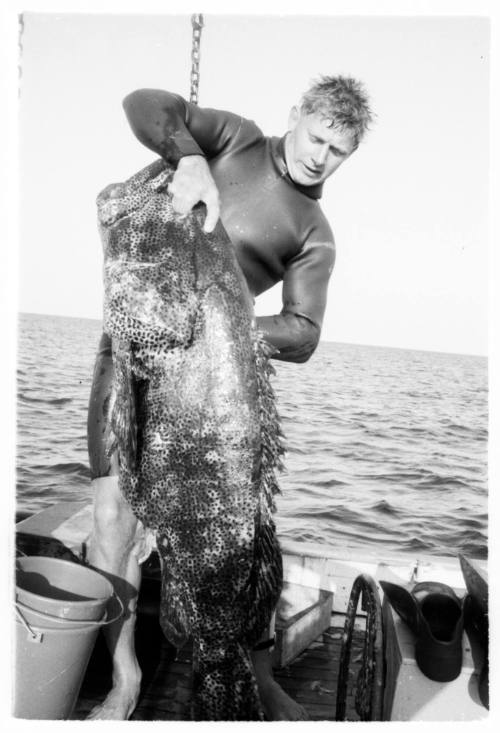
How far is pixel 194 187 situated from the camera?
3096 mm

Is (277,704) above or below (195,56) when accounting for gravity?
below

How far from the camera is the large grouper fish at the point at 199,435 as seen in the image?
3.04 metres

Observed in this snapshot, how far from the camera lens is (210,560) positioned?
122 inches

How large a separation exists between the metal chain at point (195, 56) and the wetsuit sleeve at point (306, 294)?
1.24 meters

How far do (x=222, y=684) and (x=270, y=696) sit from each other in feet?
4.23

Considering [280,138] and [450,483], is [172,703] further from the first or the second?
[450,483]

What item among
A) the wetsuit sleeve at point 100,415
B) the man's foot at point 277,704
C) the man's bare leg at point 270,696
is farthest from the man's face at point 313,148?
the man's foot at point 277,704

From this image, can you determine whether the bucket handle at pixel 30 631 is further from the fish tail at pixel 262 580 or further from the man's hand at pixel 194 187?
the man's hand at pixel 194 187

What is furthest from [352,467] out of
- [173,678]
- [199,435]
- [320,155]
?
[199,435]

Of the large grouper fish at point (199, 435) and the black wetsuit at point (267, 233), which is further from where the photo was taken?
the black wetsuit at point (267, 233)

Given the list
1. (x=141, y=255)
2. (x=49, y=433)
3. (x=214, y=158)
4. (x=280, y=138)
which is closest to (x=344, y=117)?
(x=280, y=138)

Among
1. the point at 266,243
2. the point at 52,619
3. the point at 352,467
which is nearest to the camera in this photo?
the point at 52,619

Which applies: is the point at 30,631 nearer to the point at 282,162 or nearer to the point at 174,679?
the point at 174,679

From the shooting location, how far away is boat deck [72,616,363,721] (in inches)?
165
